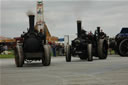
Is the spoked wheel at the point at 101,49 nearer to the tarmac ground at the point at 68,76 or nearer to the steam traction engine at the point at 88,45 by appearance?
the steam traction engine at the point at 88,45

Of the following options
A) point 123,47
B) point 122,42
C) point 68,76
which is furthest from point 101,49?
point 68,76

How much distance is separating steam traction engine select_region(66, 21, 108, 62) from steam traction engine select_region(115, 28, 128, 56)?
2.63 meters

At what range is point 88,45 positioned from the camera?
63.3 ft

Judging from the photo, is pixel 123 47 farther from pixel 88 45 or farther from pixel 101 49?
pixel 88 45

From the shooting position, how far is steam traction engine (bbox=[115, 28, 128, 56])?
82.1ft

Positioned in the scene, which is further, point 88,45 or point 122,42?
point 122,42

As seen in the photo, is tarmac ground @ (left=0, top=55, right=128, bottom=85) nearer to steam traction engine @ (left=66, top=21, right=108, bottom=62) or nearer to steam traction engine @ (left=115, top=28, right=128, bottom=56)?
steam traction engine @ (left=66, top=21, right=108, bottom=62)

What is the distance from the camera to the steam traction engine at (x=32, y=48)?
15.8 meters

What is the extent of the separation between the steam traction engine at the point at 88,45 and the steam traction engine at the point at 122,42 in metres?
2.63

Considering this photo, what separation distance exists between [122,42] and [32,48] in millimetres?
10912

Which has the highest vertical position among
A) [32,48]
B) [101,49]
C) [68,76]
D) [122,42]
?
[122,42]

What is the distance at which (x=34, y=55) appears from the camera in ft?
52.8

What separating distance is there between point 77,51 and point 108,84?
12.5 m

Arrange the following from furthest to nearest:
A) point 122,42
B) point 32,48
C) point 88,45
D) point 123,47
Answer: point 123,47 → point 122,42 → point 88,45 → point 32,48
